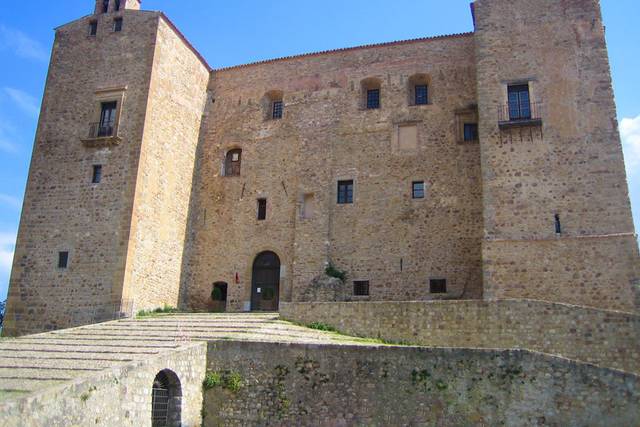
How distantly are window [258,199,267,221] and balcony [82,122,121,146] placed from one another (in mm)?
5729

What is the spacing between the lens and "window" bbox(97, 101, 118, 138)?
2153cm

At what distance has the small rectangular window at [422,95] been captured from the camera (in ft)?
73.7

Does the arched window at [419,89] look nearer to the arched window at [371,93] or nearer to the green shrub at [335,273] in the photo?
the arched window at [371,93]

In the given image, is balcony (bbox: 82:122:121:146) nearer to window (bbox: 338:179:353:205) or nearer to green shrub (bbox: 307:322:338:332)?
window (bbox: 338:179:353:205)

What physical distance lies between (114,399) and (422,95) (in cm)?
1635

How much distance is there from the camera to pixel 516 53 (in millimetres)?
19422

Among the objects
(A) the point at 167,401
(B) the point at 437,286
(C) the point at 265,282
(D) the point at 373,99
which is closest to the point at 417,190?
(B) the point at 437,286

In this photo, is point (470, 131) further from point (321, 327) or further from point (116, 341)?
point (116, 341)

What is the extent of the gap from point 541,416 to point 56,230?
55.5ft

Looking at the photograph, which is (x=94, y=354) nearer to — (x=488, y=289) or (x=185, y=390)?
(x=185, y=390)

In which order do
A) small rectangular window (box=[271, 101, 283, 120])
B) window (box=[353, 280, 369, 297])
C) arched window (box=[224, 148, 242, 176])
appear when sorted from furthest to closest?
1. small rectangular window (box=[271, 101, 283, 120])
2. arched window (box=[224, 148, 242, 176])
3. window (box=[353, 280, 369, 297])

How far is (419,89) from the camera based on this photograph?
2283 centimetres

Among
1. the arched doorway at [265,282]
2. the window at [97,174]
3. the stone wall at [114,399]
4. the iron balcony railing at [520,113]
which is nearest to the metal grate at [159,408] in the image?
the stone wall at [114,399]

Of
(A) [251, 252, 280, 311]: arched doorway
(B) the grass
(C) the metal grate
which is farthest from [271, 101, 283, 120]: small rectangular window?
(C) the metal grate
